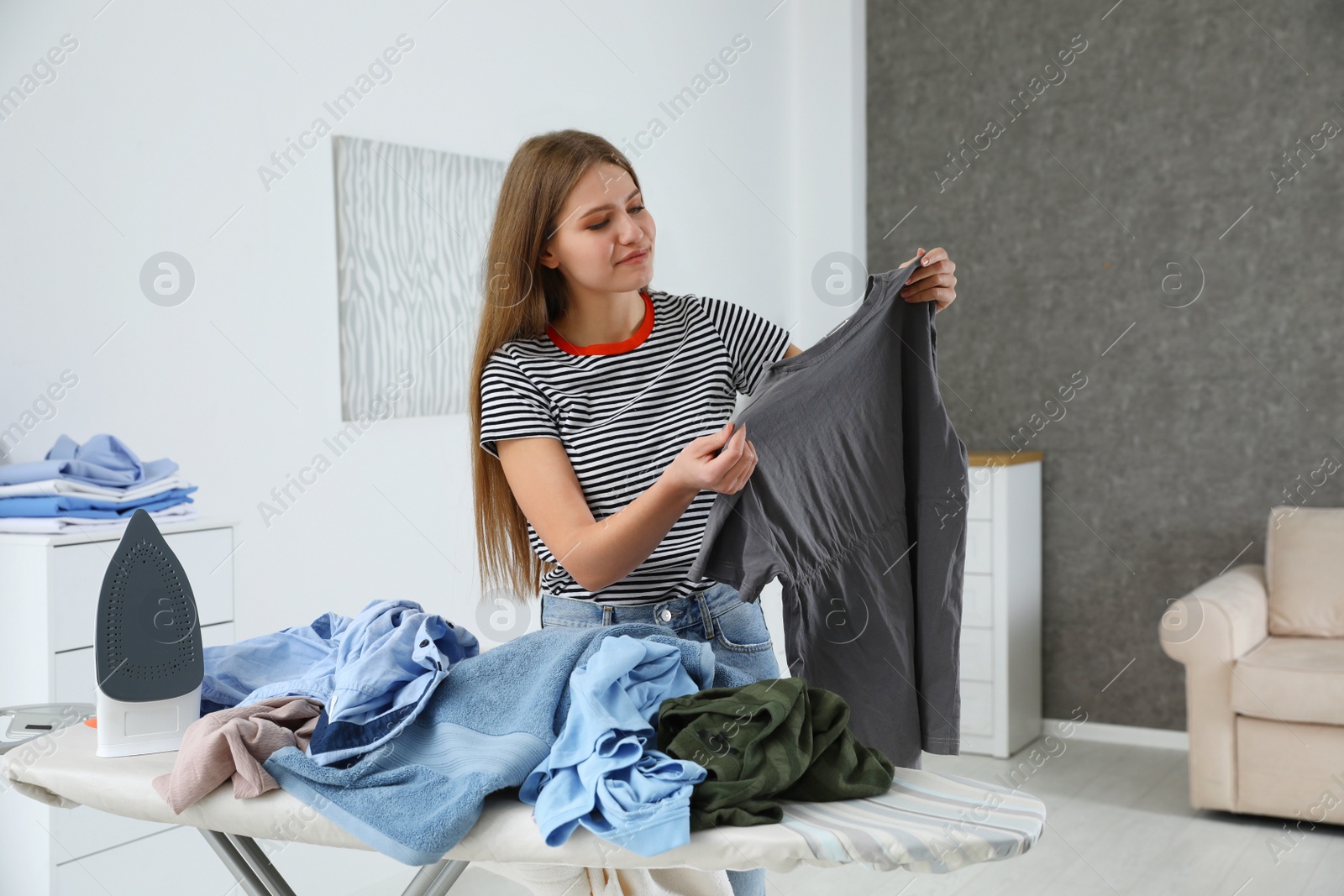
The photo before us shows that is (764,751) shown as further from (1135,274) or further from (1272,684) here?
(1135,274)

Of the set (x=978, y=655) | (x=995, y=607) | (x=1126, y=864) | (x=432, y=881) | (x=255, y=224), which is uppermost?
(x=255, y=224)

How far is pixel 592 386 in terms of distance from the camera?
1.43 metres

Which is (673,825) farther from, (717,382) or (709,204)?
(709,204)

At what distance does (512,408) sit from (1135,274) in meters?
3.14

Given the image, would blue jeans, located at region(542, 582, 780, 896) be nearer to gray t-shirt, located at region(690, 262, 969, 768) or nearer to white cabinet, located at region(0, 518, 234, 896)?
gray t-shirt, located at region(690, 262, 969, 768)

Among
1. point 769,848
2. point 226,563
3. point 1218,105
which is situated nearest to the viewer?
point 769,848

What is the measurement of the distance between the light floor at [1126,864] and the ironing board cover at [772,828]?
71.2 inches

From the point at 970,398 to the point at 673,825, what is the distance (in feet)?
11.7

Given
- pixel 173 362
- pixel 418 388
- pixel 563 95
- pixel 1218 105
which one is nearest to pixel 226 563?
pixel 173 362

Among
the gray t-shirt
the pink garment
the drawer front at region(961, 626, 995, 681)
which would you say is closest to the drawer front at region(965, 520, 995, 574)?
the drawer front at region(961, 626, 995, 681)

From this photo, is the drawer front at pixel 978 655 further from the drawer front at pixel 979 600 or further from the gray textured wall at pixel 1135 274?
the gray textured wall at pixel 1135 274

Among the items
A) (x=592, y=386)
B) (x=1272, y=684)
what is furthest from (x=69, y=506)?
(x=1272, y=684)

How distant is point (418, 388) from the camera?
2.92 m

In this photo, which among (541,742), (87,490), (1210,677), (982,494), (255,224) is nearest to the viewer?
(541,742)
